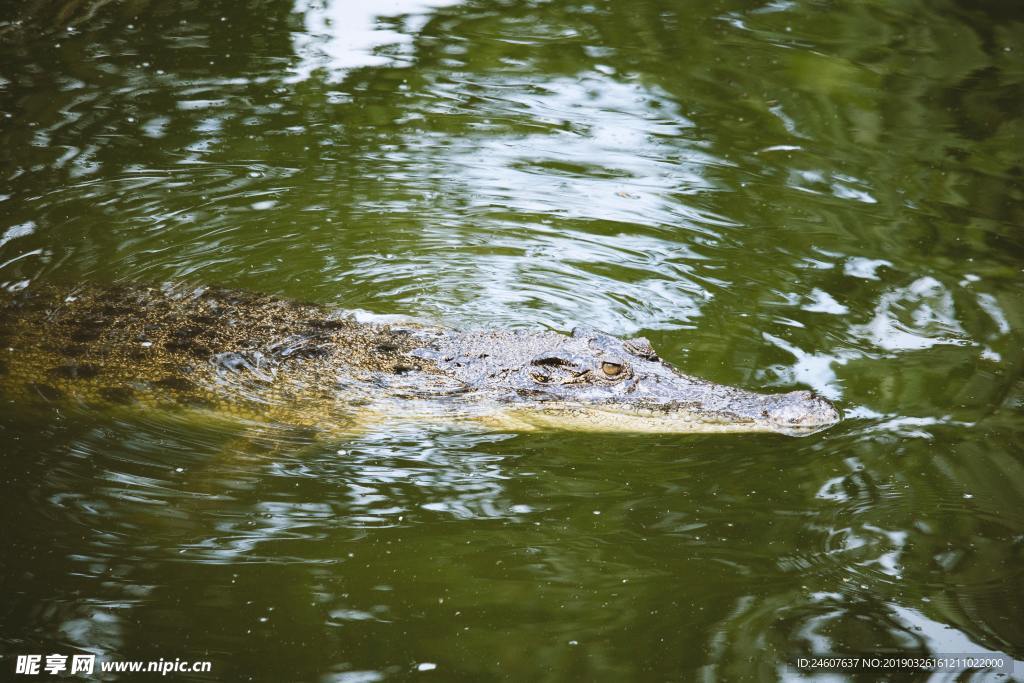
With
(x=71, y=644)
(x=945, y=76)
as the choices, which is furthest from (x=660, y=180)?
(x=71, y=644)

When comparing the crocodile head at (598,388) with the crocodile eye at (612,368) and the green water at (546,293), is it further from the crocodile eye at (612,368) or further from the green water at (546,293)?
the green water at (546,293)

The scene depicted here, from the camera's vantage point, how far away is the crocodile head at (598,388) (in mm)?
4523

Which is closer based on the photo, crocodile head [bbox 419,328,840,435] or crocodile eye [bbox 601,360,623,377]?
crocodile head [bbox 419,328,840,435]

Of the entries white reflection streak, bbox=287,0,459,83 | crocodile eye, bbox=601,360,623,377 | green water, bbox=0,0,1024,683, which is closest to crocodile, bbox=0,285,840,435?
crocodile eye, bbox=601,360,623,377

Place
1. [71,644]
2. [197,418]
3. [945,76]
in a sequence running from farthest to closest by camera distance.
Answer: [945,76] → [197,418] → [71,644]

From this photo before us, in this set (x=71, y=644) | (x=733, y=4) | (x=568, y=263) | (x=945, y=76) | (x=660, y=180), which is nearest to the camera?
(x=71, y=644)

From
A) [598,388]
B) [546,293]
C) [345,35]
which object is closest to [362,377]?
[598,388]

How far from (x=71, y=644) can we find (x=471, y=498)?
5.40ft

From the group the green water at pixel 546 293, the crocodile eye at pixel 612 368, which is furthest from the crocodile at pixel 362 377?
the green water at pixel 546 293

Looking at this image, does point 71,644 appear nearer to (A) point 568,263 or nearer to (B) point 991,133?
(A) point 568,263

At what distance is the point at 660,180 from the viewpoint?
22.6ft

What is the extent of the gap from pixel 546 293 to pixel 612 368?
109cm

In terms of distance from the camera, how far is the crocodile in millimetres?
4523

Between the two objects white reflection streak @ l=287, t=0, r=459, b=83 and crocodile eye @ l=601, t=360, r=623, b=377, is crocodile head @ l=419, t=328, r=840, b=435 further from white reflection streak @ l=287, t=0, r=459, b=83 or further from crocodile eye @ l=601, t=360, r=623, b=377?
white reflection streak @ l=287, t=0, r=459, b=83
